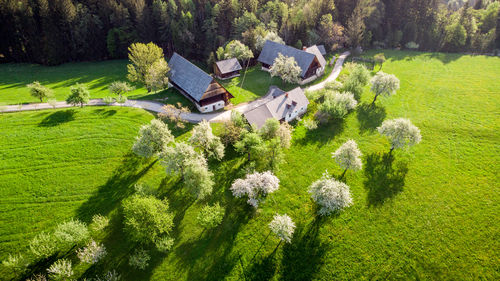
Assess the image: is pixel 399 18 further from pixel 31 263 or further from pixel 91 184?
pixel 31 263

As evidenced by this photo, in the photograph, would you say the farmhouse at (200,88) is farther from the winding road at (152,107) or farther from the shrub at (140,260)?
the shrub at (140,260)

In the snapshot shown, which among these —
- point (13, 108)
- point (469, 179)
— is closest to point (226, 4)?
point (13, 108)

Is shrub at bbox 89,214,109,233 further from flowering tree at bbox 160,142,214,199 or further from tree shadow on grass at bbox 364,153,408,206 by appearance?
tree shadow on grass at bbox 364,153,408,206

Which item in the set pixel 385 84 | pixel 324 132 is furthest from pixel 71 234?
pixel 385 84

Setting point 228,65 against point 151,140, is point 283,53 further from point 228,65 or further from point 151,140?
point 151,140

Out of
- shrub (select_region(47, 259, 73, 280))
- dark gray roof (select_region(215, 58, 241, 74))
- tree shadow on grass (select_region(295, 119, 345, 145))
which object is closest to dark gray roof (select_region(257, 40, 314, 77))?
dark gray roof (select_region(215, 58, 241, 74))

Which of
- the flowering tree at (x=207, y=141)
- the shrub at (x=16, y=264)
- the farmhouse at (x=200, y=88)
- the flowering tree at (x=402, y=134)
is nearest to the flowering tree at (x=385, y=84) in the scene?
the flowering tree at (x=402, y=134)
